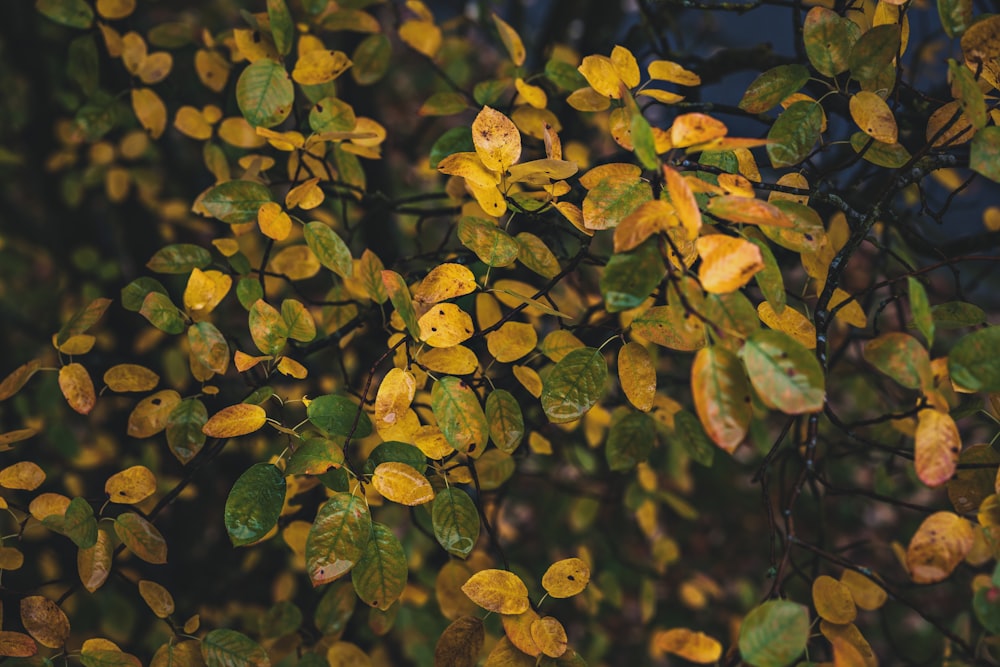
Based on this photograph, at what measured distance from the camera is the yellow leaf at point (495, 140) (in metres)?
0.78

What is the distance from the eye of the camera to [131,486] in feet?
2.88

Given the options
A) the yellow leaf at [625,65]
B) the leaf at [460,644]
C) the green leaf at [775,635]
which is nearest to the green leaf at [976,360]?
the green leaf at [775,635]

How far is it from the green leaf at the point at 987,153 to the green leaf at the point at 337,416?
2.27ft

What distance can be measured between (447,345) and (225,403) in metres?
0.75

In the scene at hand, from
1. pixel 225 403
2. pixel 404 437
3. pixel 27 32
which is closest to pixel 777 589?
pixel 404 437

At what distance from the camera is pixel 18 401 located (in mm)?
1463

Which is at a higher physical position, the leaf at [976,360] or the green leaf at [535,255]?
the leaf at [976,360]

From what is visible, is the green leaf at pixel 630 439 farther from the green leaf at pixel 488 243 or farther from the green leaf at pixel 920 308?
the green leaf at pixel 920 308

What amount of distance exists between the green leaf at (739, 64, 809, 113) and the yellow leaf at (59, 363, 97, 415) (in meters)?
0.96

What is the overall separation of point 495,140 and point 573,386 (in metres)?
0.30

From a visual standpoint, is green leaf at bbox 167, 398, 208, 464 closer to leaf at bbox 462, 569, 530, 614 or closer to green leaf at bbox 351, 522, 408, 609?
green leaf at bbox 351, 522, 408, 609

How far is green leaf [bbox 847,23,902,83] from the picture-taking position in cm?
82

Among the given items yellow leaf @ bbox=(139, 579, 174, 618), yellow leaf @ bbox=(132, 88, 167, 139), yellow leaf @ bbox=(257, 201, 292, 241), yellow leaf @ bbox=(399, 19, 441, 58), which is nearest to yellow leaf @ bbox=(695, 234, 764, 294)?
yellow leaf @ bbox=(257, 201, 292, 241)

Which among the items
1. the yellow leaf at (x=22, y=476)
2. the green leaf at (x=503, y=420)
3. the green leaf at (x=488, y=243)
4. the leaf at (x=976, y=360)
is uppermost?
the leaf at (x=976, y=360)
